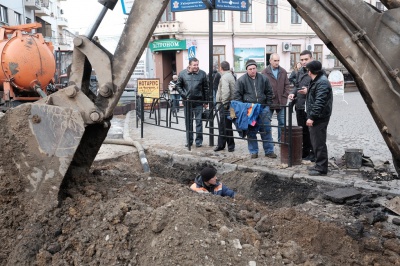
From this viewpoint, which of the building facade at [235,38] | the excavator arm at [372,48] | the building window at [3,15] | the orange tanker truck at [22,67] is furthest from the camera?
the building facade at [235,38]

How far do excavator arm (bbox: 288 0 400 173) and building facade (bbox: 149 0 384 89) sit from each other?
89.9 ft

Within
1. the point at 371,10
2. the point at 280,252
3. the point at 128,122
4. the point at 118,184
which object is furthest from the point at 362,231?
the point at 128,122

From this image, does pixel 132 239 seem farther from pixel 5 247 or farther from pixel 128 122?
pixel 128 122

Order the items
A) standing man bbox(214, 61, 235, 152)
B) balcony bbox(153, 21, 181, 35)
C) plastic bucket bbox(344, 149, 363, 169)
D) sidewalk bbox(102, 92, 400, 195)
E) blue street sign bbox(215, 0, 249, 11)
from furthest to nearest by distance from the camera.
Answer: balcony bbox(153, 21, 181, 35)
blue street sign bbox(215, 0, 249, 11)
standing man bbox(214, 61, 235, 152)
plastic bucket bbox(344, 149, 363, 169)
sidewalk bbox(102, 92, 400, 195)

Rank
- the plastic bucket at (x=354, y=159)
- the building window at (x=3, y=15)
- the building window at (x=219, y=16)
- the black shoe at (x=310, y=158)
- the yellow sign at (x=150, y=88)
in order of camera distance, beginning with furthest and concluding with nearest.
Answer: the building window at (x=219, y=16) < the building window at (x=3, y=15) < the yellow sign at (x=150, y=88) < the black shoe at (x=310, y=158) < the plastic bucket at (x=354, y=159)

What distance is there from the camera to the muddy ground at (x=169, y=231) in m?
3.17

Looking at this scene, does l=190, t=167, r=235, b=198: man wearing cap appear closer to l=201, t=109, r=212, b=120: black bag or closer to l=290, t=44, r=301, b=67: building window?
l=201, t=109, r=212, b=120: black bag

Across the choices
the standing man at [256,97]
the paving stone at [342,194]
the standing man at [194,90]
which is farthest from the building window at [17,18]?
the paving stone at [342,194]

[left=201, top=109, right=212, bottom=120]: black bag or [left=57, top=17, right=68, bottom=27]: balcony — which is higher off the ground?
[left=57, top=17, right=68, bottom=27]: balcony

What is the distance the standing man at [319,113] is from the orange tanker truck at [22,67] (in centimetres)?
703

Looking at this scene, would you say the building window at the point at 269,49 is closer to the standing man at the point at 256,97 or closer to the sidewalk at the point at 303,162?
the sidewalk at the point at 303,162

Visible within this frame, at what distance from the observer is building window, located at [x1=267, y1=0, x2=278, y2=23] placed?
33.3m

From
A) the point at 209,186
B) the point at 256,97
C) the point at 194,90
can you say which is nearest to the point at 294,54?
the point at 194,90

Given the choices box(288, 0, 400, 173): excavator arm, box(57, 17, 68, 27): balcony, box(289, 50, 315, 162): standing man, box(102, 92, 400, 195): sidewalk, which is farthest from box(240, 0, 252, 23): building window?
box(57, 17, 68, 27): balcony
